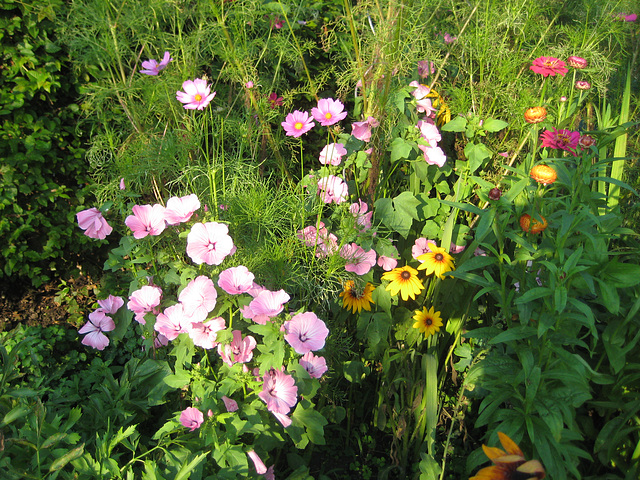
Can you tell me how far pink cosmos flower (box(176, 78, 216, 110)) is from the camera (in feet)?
5.07

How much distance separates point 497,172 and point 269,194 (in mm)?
1107

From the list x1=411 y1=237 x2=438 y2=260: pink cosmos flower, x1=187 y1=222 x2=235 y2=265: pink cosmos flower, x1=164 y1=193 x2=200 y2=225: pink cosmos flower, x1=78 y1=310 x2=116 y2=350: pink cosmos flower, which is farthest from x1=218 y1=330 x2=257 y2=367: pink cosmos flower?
x1=411 y1=237 x2=438 y2=260: pink cosmos flower

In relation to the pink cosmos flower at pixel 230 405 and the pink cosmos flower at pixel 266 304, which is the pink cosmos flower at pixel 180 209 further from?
the pink cosmos flower at pixel 230 405

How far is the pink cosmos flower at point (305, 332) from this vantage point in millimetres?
1329

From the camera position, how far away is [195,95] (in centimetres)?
162

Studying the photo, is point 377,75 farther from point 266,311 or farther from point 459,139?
point 266,311

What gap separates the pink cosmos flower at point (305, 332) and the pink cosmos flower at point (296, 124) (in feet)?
2.11

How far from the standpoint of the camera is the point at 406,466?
1829mm

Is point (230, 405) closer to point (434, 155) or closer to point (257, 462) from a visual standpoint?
point (257, 462)

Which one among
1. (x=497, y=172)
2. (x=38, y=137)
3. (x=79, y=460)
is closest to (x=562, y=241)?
(x=497, y=172)

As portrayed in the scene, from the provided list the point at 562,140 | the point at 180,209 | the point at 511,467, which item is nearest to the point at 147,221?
the point at 180,209

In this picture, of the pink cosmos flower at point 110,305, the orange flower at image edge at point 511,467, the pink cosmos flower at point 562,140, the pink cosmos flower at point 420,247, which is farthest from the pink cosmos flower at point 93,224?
the pink cosmos flower at point 562,140

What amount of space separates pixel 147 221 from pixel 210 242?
242 millimetres

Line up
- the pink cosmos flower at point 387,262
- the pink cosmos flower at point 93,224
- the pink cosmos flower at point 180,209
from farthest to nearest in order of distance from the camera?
the pink cosmos flower at point 387,262, the pink cosmos flower at point 93,224, the pink cosmos flower at point 180,209
